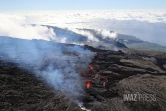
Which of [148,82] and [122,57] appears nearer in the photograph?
[148,82]

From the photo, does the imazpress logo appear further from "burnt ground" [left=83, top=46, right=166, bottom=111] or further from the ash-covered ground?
the ash-covered ground

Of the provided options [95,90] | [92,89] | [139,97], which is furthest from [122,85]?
[139,97]

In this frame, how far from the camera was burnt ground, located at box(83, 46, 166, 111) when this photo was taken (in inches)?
1921

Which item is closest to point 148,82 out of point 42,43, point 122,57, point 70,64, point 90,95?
point 90,95

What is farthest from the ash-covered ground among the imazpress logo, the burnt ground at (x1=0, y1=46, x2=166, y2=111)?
the imazpress logo

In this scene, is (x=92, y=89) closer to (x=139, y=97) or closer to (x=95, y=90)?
(x=95, y=90)

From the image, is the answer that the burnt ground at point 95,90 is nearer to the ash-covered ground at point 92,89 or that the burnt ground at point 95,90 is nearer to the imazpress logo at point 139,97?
the ash-covered ground at point 92,89

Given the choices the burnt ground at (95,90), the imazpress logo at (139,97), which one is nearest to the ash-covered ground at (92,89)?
the burnt ground at (95,90)

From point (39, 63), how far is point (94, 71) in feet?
65.7

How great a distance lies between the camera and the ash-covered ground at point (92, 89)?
1833 inches

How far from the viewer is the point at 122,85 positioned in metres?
63.4

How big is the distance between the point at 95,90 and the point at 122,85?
9.54 m

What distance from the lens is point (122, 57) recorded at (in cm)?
10538

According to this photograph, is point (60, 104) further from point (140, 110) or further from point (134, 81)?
point (134, 81)
